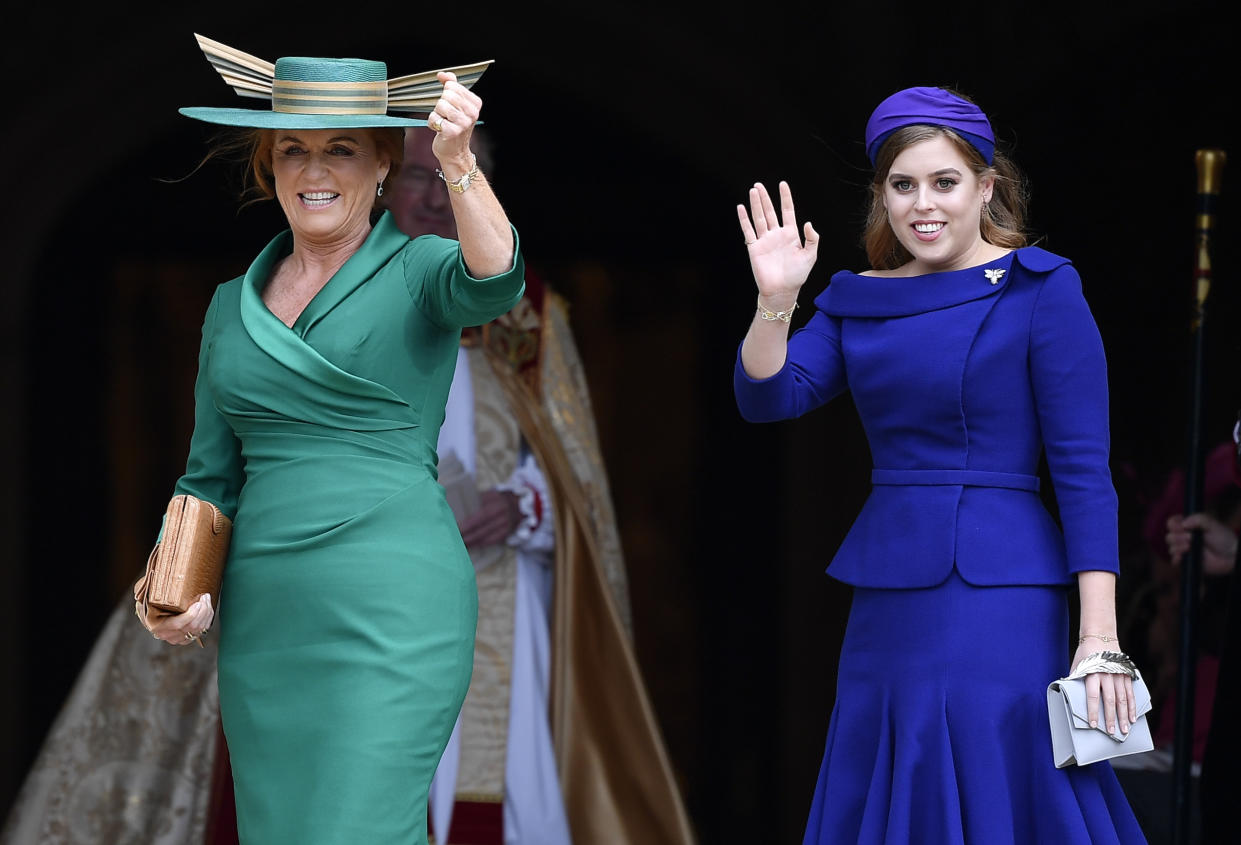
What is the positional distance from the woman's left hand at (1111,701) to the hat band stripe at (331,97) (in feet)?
5.04

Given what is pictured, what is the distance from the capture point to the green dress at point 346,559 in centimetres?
340

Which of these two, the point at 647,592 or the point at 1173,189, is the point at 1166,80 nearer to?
the point at 1173,189

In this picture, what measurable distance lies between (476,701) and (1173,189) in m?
2.57

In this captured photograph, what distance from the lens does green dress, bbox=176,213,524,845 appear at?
11.2 feet

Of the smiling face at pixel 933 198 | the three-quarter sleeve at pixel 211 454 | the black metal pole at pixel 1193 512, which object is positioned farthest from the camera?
the black metal pole at pixel 1193 512

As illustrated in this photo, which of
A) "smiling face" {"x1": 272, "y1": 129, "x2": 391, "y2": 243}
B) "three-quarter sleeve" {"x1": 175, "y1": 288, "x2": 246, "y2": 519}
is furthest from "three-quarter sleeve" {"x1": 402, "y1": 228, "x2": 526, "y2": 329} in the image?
"three-quarter sleeve" {"x1": 175, "y1": 288, "x2": 246, "y2": 519}

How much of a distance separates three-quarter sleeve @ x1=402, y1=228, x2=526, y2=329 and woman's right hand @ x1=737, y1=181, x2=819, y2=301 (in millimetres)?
392

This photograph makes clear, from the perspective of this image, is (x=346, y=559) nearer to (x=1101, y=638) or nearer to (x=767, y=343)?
(x=767, y=343)

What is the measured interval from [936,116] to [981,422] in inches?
20.6

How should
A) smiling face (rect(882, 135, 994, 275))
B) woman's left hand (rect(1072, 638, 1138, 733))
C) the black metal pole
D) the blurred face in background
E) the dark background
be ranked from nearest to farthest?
woman's left hand (rect(1072, 638, 1138, 733)), smiling face (rect(882, 135, 994, 275)), the black metal pole, the blurred face in background, the dark background

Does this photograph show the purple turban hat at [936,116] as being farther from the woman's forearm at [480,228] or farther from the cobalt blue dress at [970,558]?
the woman's forearm at [480,228]

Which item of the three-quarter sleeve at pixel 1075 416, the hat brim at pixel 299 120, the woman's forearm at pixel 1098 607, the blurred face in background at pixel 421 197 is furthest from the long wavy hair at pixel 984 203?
the blurred face in background at pixel 421 197

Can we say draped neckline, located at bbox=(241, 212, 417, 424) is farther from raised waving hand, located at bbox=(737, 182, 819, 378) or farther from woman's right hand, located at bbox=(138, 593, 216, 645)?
raised waving hand, located at bbox=(737, 182, 819, 378)

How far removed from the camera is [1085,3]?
244 inches
